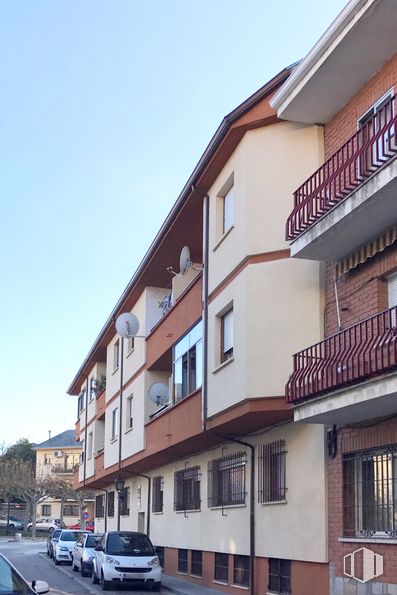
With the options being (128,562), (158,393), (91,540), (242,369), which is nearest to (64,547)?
(91,540)

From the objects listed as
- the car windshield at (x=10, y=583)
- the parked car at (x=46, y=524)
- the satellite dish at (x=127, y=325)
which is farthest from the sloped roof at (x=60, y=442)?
the car windshield at (x=10, y=583)

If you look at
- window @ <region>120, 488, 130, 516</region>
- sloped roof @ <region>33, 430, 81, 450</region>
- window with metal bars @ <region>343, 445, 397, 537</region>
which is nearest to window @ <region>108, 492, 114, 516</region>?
window @ <region>120, 488, 130, 516</region>

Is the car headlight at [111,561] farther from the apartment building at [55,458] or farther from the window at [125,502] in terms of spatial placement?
the apartment building at [55,458]

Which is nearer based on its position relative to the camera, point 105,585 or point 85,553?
point 105,585

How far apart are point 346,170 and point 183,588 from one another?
1222 centimetres

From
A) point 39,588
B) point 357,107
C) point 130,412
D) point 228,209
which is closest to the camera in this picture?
point 39,588

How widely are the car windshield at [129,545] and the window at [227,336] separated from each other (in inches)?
288

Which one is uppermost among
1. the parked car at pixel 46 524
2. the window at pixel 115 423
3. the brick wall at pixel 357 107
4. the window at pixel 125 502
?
the brick wall at pixel 357 107

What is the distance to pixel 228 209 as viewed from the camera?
60.0 feet

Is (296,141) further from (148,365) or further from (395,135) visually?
(148,365)

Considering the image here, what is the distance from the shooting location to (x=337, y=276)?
14867 millimetres

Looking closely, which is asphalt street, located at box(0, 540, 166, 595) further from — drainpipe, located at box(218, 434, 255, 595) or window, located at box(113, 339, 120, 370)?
window, located at box(113, 339, 120, 370)

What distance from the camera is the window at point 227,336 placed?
17453 mm

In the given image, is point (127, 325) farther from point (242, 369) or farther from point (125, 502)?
point (242, 369)
